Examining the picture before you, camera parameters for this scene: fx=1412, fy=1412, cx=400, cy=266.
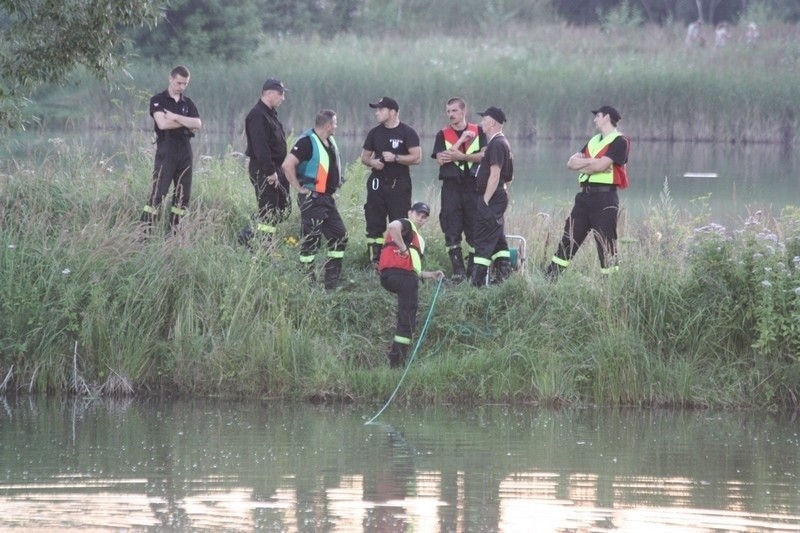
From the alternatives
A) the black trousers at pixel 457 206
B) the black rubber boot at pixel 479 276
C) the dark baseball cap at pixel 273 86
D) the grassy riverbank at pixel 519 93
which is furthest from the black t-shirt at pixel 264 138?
the grassy riverbank at pixel 519 93

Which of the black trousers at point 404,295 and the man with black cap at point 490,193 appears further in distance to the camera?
the man with black cap at point 490,193

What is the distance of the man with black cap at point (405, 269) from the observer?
470 inches

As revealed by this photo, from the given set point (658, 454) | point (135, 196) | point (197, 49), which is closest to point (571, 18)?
point (197, 49)

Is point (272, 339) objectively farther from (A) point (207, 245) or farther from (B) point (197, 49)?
(B) point (197, 49)

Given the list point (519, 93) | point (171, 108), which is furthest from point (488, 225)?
point (519, 93)

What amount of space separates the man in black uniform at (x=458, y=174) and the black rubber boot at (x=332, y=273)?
1.18 metres

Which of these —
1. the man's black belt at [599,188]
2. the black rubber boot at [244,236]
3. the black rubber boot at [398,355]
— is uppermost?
the man's black belt at [599,188]

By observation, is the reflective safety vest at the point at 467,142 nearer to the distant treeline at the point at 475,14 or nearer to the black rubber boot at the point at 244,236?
the black rubber boot at the point at 244,236

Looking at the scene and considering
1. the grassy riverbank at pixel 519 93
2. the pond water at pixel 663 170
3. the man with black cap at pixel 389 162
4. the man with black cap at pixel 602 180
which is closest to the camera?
the man with black cap at pixel 602 180

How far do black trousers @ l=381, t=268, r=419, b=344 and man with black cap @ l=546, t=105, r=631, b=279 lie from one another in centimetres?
167

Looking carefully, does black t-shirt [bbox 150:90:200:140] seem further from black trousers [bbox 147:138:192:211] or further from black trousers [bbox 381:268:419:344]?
black trousers [bbox 381:268:419:344]

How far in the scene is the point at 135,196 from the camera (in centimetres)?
1452

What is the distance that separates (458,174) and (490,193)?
2.32 ft

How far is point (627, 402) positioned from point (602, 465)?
222 cm
